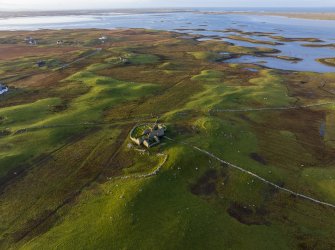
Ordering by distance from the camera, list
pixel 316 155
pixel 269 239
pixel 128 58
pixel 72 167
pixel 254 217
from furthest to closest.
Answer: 1. pixel 128 58
2. pixel 316 155
3. pixel 72 167
4. pixel 254 217
5. pixel 269 239

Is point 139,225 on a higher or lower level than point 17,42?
higher

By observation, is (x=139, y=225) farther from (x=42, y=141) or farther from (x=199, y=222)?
(x=42, y=141)

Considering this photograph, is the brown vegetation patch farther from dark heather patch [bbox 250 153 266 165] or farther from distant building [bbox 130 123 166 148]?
dark heather patch [bbox 250 153 266 165]

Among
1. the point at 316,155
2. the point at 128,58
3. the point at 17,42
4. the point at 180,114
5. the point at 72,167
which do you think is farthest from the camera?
the point at 17,42

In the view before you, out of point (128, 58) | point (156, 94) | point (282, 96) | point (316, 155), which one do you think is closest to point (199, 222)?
point (316, 155)

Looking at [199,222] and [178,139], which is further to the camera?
[178,139]

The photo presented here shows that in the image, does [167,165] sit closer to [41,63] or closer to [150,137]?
[150,137]
